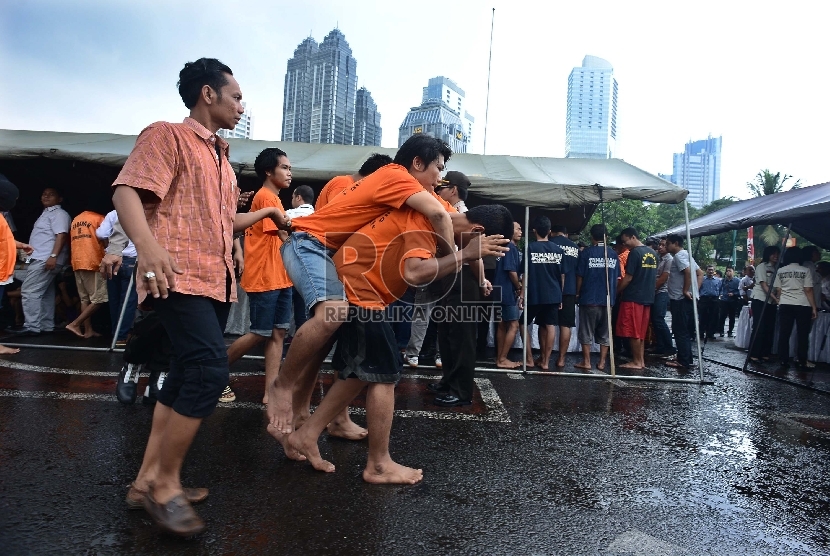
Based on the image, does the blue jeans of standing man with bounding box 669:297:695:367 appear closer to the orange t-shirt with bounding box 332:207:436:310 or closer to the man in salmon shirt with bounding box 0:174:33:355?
the orange t-shirt with bounding box 332:207:436:310

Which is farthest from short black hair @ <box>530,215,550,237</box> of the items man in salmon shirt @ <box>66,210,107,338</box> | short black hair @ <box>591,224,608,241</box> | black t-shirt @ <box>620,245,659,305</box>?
man in salmon shirt @ <box>66,210,107,338</box>

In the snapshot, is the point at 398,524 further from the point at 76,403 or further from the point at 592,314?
the point at 592,314

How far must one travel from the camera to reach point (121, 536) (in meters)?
2.05

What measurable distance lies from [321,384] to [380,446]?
7.93 ft

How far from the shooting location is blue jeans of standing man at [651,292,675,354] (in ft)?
26.6

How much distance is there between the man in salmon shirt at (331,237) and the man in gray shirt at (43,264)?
5656mm

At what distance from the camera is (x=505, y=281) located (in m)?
6.56

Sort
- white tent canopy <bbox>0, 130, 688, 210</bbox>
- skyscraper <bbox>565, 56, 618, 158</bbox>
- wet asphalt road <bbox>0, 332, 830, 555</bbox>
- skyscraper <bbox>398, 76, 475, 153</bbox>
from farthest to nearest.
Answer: skyscraper <bbox>565, 56, 618, 158</bbox>
skyscraper <bbox>398, 76, 475, 153</bbox>
white tent canopy <bbox>0, 130, 688, 210</bbox>
wet asphalt road <bbox>0, 332, 830, 555</bbox>

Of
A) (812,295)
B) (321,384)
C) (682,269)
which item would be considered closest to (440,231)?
(321,384)

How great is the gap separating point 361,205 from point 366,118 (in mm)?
71489

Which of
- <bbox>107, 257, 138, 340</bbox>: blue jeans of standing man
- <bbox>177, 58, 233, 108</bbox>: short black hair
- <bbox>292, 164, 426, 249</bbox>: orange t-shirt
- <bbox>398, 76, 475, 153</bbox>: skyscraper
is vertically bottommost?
<bbox>107, 257, 138, 340</bbox>: blue jeans of standing man

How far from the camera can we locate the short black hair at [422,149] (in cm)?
301

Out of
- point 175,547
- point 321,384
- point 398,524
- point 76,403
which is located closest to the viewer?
point 175,547

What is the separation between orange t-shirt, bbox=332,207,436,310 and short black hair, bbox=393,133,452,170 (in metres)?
0.42
